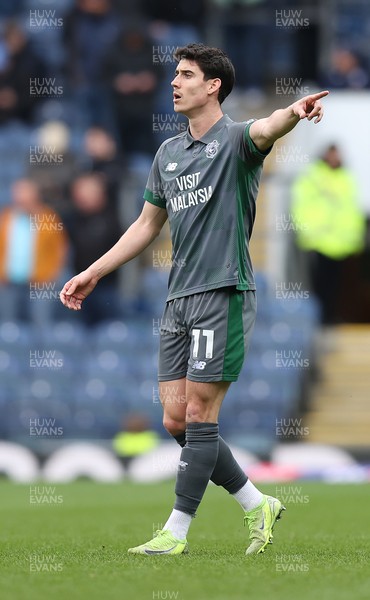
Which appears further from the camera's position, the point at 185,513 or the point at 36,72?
the point at 36,72

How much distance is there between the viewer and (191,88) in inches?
237

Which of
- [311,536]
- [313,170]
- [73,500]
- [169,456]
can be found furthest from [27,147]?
[311,536]

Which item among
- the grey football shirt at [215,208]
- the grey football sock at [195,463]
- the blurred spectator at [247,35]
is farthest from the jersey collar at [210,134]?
the blurred spectator at [247,35]

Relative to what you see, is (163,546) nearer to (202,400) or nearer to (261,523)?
(261,523)

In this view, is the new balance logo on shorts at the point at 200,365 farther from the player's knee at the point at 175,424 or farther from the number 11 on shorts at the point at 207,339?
the player's knee at the point at 175,424

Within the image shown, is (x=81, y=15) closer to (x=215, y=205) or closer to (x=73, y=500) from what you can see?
(x=73, y=500)

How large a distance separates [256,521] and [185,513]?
1.47 feet

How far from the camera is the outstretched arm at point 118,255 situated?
6.16 metres

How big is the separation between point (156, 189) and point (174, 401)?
1057mm

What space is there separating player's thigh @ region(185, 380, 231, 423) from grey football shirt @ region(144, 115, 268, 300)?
0.45m

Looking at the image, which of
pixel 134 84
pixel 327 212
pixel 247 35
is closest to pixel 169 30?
pixel 247 35

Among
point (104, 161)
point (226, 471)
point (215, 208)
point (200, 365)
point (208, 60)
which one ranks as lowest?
point (226, 471)

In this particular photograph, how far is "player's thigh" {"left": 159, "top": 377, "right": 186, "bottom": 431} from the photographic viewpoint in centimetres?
602

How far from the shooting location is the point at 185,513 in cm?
592
